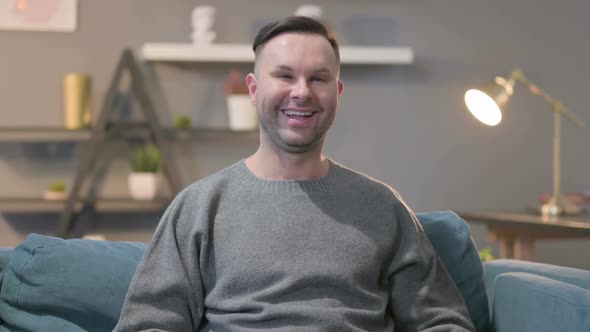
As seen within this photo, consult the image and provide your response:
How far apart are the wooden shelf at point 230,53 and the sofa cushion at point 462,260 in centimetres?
253

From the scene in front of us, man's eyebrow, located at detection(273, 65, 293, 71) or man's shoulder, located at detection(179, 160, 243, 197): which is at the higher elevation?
man's eyebrow, located at detection(273, 65, 293, 71)

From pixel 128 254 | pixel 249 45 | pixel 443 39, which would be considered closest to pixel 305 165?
pixel 128 254

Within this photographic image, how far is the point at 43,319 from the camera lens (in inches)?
74.2

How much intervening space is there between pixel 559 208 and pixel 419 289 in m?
2.28

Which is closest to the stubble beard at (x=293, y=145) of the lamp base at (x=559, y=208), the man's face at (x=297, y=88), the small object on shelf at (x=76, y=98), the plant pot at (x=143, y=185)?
the man's face at (x=297, y=88)

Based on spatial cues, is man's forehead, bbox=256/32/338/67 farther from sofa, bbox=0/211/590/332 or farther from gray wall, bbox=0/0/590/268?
gray wall, bbox=0/0/590/268

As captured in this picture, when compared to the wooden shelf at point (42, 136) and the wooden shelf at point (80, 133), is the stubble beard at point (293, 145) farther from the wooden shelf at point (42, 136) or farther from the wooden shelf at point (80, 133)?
the wooden shelf at point (42, 136)

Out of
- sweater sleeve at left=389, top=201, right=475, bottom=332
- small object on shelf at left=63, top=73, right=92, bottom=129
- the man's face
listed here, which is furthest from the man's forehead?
small object on shelf at left=63, top=73, right=92, bottom=129

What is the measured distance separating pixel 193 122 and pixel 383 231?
2969mm

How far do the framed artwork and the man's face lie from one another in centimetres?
298

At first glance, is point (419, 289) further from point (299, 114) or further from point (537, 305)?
point (299, 114)

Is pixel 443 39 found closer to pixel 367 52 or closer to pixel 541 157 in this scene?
pixel 367 52

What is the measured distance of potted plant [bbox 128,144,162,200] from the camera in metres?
4.44

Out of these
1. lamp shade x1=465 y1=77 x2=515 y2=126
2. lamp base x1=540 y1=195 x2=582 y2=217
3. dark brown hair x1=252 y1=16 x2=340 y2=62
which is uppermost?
dark brown hair x1=252 y1=16 x2=340 y2=62
